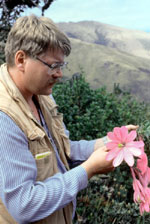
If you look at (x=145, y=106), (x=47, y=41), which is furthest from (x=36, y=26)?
(x=145, y=106)

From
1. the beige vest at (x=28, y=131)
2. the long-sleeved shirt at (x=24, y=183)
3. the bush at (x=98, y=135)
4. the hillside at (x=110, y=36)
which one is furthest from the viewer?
the hillside at (x=110, y=36)

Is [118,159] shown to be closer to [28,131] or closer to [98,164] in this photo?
[98,164]

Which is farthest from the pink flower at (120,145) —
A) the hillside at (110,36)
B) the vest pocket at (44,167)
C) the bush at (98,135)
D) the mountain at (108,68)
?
the hillside at (110,36)

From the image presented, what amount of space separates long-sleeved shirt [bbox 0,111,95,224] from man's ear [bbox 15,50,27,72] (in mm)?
279

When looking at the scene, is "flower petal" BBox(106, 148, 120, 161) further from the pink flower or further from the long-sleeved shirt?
the long-sleeved shirt

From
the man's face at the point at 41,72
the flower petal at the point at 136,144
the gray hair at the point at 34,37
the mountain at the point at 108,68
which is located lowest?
the mountain at the point at 108,68

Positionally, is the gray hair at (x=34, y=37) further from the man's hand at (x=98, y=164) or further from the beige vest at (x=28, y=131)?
the man's hand at (x=98, y=164)

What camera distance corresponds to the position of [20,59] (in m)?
1.49

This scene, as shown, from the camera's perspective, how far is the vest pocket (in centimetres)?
147

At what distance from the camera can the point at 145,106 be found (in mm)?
5766

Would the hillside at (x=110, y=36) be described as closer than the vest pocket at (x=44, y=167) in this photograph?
No

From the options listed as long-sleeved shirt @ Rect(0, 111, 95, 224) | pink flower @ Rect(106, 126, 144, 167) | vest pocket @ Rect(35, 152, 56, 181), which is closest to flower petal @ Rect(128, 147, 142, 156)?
pink flower @ Rect(106, 126, 144, 167)

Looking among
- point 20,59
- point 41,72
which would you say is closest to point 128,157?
point 41,72

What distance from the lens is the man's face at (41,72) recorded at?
4.87ft
